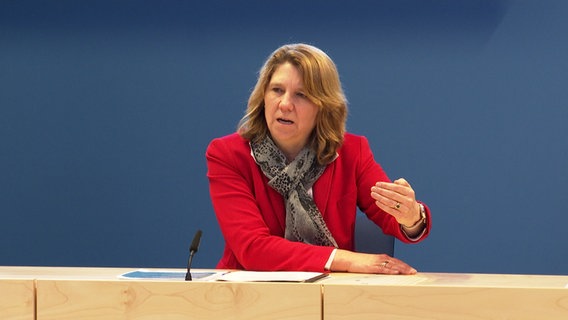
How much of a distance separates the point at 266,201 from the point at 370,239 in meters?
0.36

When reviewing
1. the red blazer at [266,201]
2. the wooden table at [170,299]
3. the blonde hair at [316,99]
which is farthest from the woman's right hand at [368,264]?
the wooden table at [170,299]

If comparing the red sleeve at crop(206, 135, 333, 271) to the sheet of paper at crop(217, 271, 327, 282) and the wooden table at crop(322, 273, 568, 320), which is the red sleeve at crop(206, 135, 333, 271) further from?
the wooden table at crop(322, 273, 568, 320)

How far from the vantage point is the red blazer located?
2.52 meters

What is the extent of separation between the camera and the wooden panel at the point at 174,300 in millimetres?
1866

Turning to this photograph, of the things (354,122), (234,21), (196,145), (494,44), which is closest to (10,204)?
(196,145)

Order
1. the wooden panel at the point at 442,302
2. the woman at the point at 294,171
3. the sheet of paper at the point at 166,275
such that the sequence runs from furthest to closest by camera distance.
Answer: the woman at the point at 294,171, the sheet of paper at the point at 166,275, the wooden panel at the point at 442,302

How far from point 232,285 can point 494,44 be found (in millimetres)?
2609

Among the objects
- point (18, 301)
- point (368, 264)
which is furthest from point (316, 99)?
point (18, 301)

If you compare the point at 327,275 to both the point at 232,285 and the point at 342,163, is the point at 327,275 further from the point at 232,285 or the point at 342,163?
the point at 342,163

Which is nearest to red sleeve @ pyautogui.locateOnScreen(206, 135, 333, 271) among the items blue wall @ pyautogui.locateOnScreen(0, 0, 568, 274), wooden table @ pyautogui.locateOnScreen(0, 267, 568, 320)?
wooden table @ pyautogui.locateOnScreen(0, 267, 568, 320)

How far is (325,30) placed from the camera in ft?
14.0

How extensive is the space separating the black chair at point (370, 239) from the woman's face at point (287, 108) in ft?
1.10

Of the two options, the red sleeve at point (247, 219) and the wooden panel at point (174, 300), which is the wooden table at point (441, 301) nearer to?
the wooden panel at point (174, 300)

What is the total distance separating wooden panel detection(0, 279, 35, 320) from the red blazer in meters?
0.71
